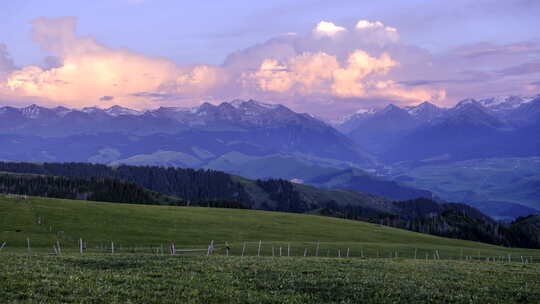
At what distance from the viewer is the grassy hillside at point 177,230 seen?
88125mm

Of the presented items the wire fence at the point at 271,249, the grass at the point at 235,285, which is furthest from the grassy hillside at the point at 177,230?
the grass at the point at 235,285

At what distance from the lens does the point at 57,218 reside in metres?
99.7

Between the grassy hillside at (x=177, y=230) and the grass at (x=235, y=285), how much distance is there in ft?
156

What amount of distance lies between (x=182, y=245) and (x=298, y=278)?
6178cm

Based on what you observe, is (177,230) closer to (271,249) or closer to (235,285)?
(271,249)

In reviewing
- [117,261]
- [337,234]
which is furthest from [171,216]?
[117,261]

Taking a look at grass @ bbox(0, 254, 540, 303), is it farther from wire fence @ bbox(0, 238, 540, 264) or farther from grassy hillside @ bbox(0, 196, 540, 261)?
grassy hillside @ bbox(0, 196, 540, 261)

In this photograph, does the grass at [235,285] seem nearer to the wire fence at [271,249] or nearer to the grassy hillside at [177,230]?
the wire fence at [271,249]

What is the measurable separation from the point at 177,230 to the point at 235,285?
259 ft

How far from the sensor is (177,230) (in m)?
104

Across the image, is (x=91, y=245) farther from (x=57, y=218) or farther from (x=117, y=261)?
(x=117, y=261)

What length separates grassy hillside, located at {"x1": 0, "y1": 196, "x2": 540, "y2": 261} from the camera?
8812 cm

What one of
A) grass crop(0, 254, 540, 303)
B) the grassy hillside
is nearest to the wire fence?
the grassy hillside

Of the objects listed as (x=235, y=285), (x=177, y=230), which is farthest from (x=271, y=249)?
(x=235, y=285)
